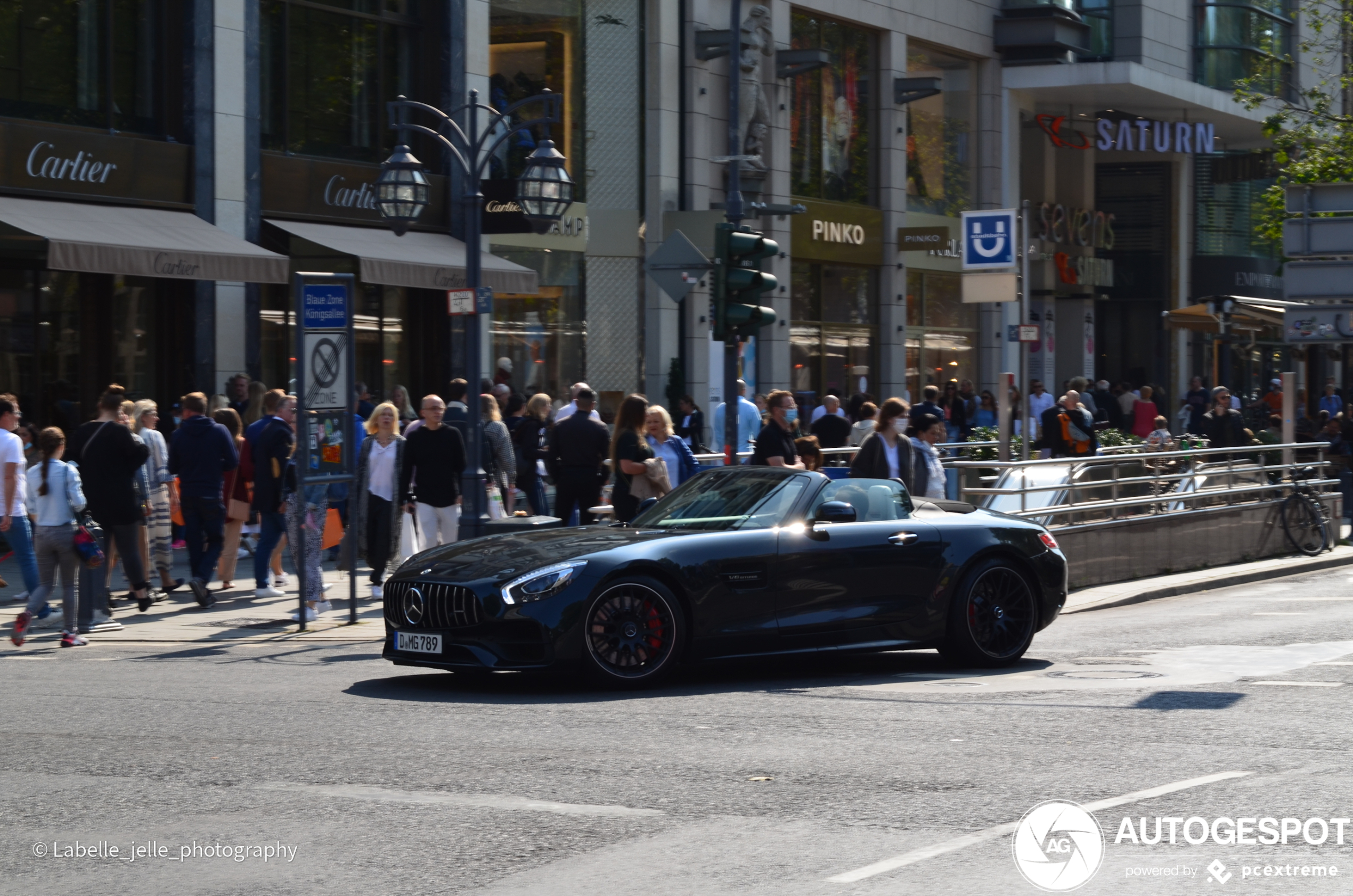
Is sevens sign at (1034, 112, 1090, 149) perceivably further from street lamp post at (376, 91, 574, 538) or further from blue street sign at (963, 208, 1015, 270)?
blue street sign at (963, 208, 1015, 270)

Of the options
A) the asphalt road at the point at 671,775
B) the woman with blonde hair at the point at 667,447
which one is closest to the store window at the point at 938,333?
the woman with blonde hair at the point at 667,447

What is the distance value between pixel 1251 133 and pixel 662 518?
40.5 meters

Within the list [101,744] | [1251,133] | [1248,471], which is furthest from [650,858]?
[1251,133]

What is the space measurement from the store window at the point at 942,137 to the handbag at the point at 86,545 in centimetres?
2564

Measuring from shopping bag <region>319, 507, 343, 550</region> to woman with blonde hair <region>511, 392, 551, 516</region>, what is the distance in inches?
161

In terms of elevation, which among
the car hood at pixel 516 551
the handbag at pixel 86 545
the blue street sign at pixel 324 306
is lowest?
the handbag at pixel 86 545

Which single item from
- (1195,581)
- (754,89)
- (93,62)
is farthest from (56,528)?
(754,89)

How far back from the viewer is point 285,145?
75.8 ft

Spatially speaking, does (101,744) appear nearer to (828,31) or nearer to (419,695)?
(419,695)

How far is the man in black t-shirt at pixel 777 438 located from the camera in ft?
49.9

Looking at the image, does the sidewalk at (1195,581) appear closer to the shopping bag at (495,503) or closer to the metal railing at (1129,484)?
the metal railing at (1129,484)

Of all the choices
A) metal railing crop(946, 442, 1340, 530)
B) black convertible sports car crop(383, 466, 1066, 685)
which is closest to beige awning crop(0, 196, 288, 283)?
metal railing crop(946, 442, 1340, 530)

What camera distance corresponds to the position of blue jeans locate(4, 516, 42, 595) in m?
14.1

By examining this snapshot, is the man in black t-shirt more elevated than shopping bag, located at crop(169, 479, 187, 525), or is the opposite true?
the man in black t-shirt
